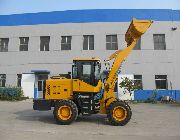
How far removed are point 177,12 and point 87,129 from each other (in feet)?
63.5

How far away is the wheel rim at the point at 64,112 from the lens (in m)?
11.2

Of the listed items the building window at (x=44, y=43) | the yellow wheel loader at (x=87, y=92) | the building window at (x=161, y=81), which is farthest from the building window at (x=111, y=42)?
the yellow wheel loader at (x=87, y=92)

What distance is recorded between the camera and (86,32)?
26.0 m

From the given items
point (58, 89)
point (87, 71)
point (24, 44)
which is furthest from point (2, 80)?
point (87, 71)

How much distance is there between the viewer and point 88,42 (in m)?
26.0

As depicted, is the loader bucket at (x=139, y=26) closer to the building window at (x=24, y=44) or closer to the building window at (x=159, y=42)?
the building window at (x=159, y=42)

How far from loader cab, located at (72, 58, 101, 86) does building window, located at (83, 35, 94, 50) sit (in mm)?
14358

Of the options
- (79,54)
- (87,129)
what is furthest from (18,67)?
(87,129)

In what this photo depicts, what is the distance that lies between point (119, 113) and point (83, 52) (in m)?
15.3

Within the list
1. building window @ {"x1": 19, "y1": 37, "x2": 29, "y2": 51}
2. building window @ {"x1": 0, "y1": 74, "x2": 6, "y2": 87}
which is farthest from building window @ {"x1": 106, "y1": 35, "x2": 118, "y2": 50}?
building window @ {"x1": 0, "y1": 74, "x2": 6, "y2": 87}

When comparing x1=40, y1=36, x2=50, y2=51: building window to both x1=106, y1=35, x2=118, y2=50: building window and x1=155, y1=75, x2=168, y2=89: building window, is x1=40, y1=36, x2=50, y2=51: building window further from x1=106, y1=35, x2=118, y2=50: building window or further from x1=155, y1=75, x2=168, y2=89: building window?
x1=155, y1=75, x2=168, y2=89: building window

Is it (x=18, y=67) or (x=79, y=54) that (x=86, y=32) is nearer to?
(x=79, y=54)

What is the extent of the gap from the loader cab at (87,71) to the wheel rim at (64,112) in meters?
1.35

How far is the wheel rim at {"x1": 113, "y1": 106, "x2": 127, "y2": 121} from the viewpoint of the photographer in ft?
35.9
